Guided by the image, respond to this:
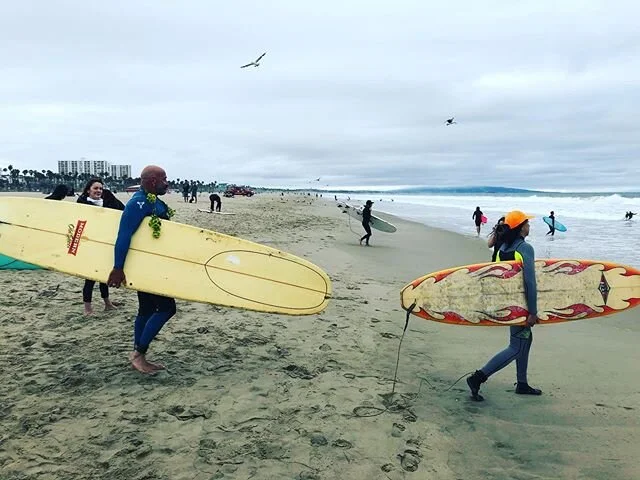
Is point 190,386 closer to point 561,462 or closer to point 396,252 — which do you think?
point 561,462

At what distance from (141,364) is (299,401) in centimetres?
135

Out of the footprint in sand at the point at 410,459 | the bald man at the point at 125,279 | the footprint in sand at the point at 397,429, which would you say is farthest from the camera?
the bald man at the point at 125,279

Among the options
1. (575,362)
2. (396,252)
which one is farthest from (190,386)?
(396,252)

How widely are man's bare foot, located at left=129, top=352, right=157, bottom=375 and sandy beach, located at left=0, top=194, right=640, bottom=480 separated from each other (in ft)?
0.25

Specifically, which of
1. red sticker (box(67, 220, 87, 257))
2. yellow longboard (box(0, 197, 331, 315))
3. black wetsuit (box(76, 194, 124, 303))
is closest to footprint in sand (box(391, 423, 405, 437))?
yellow longboard (box(0, 197, 331, 315))

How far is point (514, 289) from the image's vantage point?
3807 mm

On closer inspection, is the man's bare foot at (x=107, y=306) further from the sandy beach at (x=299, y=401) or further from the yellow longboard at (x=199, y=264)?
the yellow longboard at (x=199, y=264)

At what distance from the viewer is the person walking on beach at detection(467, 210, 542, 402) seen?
138 inches

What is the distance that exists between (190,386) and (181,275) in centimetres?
101

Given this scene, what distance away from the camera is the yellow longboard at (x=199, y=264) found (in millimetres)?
4105

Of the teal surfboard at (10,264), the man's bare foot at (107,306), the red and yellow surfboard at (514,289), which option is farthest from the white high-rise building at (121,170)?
the red and yellow surfboard at (514,289)

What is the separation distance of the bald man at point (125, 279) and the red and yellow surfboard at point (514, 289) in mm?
2055

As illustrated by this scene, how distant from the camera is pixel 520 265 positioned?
12.3ft

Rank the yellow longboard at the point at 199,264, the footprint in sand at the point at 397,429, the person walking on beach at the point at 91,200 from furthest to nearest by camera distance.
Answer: the person walking on beach at the point at 91,200
the yellow longboard at the point at 199,264
the footprint in sand at the point at 397,429
